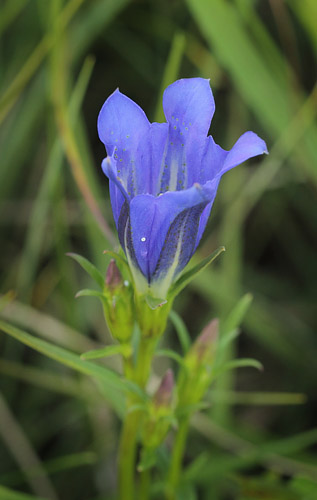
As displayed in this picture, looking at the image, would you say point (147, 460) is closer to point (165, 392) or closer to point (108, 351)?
point (165, 392)

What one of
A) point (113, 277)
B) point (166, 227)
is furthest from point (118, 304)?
point (166, 227)

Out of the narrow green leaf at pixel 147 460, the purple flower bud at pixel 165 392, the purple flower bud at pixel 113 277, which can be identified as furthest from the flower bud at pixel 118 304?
the narrow green leaf at pixel 147 460

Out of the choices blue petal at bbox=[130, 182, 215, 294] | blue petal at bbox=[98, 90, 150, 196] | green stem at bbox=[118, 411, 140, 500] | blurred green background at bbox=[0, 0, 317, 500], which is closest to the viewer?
blue petal at bbox=[130, 182, 215, 294]

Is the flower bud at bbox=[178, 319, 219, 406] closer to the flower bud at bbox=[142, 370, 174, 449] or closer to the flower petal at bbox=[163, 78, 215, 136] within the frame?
the flower bud at bbox=[142, 370, 174, 449]

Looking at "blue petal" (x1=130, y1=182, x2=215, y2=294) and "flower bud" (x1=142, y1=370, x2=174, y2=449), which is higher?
"blue petal" (x1=130, y1=182, x2=215, y2=294)

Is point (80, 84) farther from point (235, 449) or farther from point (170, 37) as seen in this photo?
point (235, 449)

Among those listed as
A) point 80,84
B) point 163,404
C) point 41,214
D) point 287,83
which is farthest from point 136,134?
point 287,83

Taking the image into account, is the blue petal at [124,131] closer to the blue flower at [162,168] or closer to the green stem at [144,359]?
the blue flower at [162,168]

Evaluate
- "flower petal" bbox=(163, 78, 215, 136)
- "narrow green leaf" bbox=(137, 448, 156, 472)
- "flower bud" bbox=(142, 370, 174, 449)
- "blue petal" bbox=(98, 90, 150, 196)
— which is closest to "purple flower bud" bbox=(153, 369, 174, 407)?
"flower bud" bbox=(142, 370, 174, 449)
